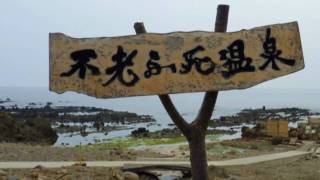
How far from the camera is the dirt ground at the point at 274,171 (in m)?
10.6

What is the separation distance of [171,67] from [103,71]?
58 centimetres

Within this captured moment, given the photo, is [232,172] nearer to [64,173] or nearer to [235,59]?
[64,173]

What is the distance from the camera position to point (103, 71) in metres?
4.84

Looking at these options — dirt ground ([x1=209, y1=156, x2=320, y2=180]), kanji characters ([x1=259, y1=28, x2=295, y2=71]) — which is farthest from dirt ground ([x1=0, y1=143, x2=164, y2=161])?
kanji characters ([x1=259, y1=28, x2=295, y2=71])

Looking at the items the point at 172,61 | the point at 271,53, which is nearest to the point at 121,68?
the point at 172,61

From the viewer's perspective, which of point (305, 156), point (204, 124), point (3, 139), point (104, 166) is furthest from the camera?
point (3, 139)

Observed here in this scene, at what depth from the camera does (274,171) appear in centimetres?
1220

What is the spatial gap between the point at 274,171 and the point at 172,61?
26.0 ft

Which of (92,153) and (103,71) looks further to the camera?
(92,153)

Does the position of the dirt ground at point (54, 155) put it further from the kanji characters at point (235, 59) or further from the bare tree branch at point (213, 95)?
the kanji characters at point (235, 59)

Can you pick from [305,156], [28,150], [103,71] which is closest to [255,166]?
[305,156]

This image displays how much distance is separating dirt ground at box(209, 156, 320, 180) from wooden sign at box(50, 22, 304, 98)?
5315 millimetres

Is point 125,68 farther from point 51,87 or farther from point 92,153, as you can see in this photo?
point 92,153

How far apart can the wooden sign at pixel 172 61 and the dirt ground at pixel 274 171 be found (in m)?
5.32
